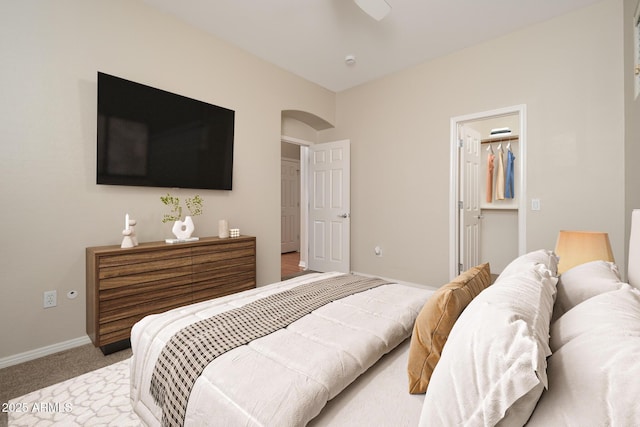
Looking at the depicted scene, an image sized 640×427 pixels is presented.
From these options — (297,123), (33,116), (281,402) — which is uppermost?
(297,123)

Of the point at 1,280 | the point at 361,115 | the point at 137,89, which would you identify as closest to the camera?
the point at 1,280

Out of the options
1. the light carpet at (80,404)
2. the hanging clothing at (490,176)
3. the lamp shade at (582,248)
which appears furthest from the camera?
the hanging clothing at (490,176)

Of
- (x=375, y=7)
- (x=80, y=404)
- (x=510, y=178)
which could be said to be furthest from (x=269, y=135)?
(x=510, y=178)

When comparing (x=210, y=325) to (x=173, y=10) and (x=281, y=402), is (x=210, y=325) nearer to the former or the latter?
(x=281, y=402)

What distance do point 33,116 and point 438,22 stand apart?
12.0 ft

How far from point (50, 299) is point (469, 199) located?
175 inches

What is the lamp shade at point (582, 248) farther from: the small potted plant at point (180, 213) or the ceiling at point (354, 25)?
the small potted plant at point (180, 213)

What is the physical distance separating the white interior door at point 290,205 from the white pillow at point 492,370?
6.27m

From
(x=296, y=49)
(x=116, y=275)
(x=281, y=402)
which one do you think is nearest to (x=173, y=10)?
(x=296, y=49)

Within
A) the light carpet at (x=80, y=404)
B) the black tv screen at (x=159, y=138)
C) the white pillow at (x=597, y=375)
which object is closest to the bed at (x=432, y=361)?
the white pillow at (x=597, y=375)

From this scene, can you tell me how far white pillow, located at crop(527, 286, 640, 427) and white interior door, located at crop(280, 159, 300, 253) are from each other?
633 centimetres

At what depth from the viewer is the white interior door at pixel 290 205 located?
6.89 meters

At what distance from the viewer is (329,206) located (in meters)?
4.68

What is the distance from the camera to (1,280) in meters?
2.04
